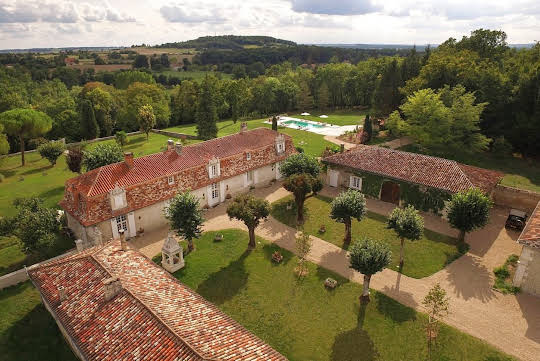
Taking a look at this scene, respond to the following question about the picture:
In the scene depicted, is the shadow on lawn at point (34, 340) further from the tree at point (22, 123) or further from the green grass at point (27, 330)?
the tree at point (22, 123)

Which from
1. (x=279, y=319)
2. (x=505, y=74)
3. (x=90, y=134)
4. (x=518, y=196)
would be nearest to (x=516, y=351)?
(x=279, y=319)

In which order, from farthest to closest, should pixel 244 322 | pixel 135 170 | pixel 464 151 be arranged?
pixel 464 151 < pixel 135 170 < pixel 244 322

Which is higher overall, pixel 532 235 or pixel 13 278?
pixel 532 235

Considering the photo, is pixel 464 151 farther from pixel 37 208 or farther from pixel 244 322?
pixel 37 208

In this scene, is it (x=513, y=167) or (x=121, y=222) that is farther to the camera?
(x=513, y=167)

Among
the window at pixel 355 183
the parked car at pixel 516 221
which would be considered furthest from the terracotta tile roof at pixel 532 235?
the window at pixel 355 183

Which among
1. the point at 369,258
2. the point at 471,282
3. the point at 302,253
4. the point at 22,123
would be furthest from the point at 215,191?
the point at 22,123

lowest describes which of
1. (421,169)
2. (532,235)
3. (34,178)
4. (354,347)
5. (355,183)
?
(34,178)

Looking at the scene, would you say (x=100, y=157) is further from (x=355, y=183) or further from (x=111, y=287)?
(x=355, y=183)
